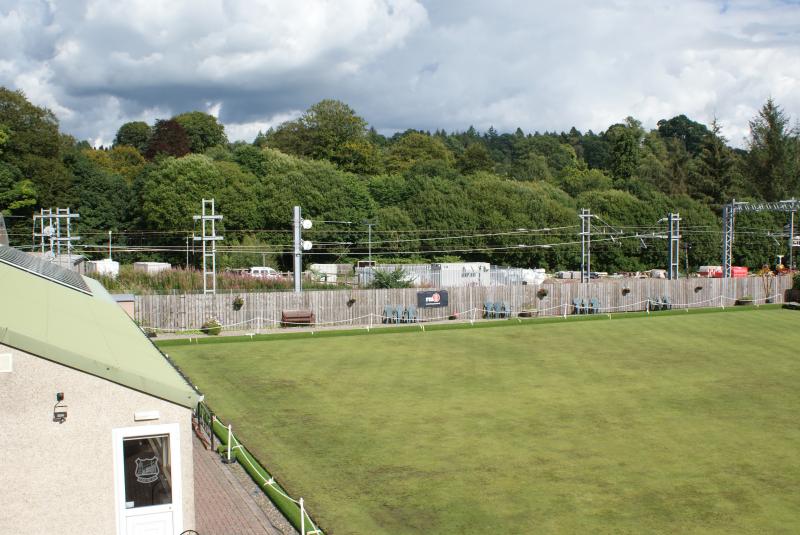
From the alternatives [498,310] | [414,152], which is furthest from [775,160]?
[498,310]

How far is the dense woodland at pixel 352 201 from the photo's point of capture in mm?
72812

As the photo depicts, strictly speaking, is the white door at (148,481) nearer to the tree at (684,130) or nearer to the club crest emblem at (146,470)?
the club crest emblem at (146,470)

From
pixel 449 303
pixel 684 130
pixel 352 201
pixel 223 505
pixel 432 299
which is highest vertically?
pixel 684 130

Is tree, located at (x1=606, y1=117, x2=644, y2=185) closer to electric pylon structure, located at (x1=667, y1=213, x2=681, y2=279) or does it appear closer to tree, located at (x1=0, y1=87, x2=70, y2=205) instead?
electric pylon structure, located at (x1=667, y1=213, x2=681, y2=279)

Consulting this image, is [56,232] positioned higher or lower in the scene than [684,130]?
lower

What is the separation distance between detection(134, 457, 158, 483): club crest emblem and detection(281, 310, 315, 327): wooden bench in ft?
92.6

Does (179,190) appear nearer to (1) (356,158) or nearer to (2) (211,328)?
(1) (356,158)

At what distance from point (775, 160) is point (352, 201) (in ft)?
180

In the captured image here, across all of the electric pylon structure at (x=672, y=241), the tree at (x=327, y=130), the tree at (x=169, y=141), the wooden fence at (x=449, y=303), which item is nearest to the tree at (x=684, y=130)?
the tree at (x=327, y=130)

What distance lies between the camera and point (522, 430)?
18.2 meters

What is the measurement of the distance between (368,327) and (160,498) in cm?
2762

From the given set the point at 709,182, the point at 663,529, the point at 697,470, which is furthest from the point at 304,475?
the point at 709,182

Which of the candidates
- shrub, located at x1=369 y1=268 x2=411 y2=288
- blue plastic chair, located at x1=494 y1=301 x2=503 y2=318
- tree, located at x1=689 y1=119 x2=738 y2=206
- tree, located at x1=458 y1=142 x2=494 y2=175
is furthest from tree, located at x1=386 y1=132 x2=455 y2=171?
blue plastic chair, located at x1=494 y1=301 x2=503 y2=318

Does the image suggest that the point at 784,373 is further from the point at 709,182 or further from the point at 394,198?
the point at 709,182
